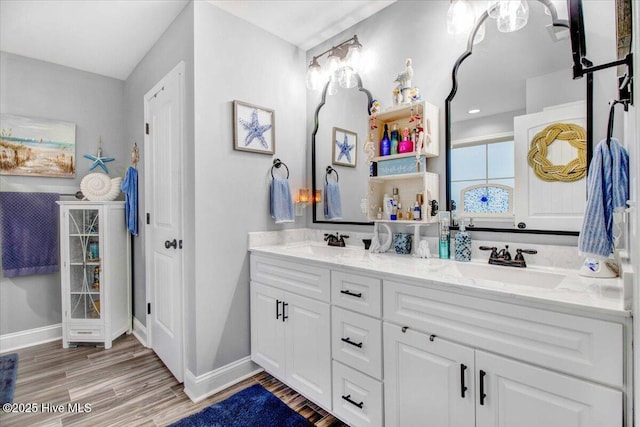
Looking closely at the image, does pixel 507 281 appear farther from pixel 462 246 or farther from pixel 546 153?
pixel 546 153

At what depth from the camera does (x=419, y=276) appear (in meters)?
1.26

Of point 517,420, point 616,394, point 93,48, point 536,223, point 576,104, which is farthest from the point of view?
point 93,48

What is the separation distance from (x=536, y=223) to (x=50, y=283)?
399cm

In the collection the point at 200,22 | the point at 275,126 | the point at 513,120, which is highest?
the point at 200,22

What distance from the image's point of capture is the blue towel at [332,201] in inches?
95.4

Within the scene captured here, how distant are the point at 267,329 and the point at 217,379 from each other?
469mm

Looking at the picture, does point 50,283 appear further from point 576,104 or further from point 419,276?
point 576,104

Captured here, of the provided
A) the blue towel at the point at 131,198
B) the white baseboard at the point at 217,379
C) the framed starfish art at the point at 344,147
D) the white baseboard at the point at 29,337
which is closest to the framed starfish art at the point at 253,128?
the framed starfish art at the point at 344,147

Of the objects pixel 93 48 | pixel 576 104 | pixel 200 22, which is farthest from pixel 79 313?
pixel 576 104

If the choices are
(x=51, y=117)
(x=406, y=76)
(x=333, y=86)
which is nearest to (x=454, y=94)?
(x=406, y=76)

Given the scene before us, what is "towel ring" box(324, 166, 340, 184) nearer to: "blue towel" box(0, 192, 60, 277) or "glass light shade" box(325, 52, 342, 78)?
"glass light shade" box(325, 52, 342, 78)

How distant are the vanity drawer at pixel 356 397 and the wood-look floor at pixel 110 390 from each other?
21 centimetres

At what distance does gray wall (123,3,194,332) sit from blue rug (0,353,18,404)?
0.88 m

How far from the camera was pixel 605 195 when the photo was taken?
1014 millimetres
